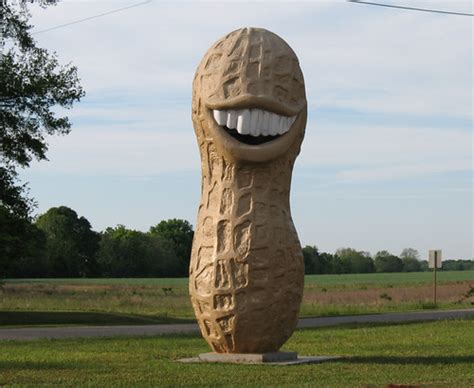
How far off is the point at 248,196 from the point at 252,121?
1.07m

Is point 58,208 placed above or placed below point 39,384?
above

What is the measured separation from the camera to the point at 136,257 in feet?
318

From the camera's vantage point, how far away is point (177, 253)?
101m

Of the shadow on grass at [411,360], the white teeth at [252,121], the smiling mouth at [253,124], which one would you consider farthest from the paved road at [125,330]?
the white teeth at [252,121]

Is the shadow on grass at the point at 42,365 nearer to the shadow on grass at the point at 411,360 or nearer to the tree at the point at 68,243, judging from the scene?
the shadow on grass at the point at 411,360

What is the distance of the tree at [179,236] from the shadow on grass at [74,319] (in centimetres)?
6426

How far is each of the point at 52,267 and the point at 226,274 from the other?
74.4 metres

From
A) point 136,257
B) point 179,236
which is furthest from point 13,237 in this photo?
point 179,236

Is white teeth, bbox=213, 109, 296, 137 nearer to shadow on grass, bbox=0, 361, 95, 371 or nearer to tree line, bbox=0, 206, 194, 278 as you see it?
shadow on grass, bbox=0, 361, 95, 371

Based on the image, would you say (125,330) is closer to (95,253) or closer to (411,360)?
(411,360)

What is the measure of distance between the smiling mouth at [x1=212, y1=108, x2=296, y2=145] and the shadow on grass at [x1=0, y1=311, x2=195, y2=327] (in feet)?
50.1

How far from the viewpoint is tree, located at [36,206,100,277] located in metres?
87.3

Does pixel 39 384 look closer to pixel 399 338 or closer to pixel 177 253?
pixel 399 338

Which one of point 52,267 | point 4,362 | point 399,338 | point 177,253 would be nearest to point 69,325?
point 399,338
